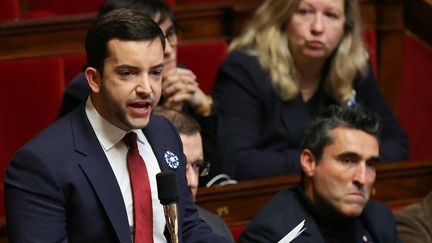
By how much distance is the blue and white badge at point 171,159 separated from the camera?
753 millimetres

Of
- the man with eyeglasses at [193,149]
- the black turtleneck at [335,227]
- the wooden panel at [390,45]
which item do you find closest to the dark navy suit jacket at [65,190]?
the man with eyeglasses at [193,149]

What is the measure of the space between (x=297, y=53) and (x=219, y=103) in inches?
5.0

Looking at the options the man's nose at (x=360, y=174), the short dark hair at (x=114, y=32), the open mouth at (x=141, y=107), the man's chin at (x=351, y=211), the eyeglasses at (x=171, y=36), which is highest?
the short dark hair at (x=114, y=32)

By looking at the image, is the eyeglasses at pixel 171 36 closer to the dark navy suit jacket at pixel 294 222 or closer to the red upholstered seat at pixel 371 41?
the dark navy suit jacket at pixel 294 222

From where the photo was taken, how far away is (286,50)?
1.28 m

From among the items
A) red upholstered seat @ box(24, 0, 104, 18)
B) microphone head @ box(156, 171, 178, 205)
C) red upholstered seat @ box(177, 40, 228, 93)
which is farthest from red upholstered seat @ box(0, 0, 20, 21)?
microphone head @ box(156, 171, 178, 205)

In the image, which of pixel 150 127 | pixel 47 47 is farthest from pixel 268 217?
pixel 47 47

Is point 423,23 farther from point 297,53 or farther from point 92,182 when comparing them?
point 92,182

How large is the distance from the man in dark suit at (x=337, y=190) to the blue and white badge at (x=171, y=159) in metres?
0.25

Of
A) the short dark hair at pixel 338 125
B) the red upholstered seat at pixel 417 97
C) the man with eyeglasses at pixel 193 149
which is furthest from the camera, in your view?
the red upholstered seat at pixel 417 97

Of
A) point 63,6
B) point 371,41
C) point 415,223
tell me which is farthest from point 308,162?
point 63,6

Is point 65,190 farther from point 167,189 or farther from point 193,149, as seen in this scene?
point 193,149

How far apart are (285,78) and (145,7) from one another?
0.91ft

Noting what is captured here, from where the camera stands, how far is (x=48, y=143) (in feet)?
2.31
